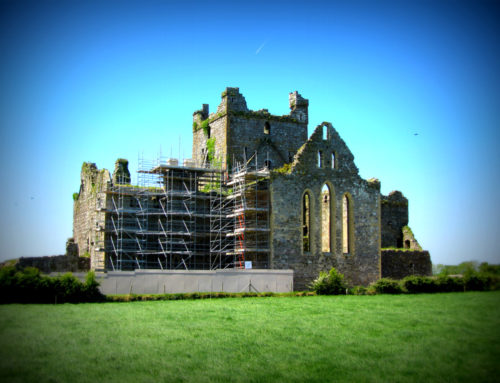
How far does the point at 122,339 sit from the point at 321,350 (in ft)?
17.1

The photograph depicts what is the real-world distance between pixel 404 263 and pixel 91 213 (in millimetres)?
19673

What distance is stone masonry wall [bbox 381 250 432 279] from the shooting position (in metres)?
35.7

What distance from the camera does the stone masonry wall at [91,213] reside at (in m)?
32.1

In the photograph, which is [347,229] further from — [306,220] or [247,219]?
[247,219]

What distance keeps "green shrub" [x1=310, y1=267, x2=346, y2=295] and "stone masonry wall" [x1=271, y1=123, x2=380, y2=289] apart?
246 cm

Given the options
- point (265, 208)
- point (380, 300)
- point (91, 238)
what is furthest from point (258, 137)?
point (380, 300)

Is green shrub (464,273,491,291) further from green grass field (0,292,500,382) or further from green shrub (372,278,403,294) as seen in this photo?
green grass field (0,292,500,382)

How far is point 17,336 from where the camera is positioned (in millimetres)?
14633

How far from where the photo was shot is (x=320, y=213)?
32406 mm

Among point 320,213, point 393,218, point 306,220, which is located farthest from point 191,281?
point 393,218

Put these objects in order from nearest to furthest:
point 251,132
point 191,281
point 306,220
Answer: point 191,281
point 306,220
point 251,132

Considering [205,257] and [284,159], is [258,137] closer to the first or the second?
[284,159]

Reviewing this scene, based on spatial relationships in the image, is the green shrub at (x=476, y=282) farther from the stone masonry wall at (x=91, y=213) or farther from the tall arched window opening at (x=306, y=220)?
the stone masonry wall at (x=91, y=213)

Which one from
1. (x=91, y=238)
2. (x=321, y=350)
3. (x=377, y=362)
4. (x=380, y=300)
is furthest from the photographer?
(x=91, y=238)
